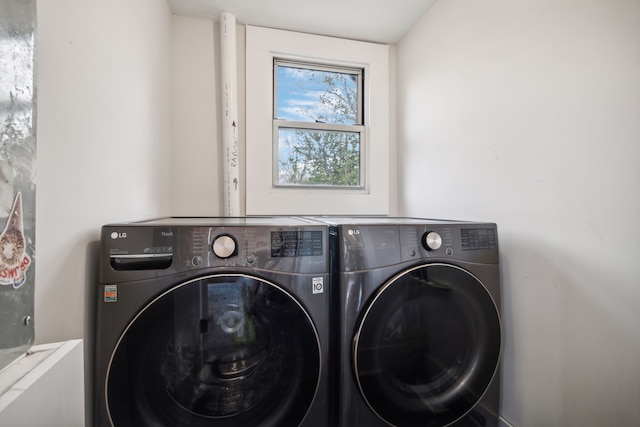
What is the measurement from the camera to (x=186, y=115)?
1649 millimetres

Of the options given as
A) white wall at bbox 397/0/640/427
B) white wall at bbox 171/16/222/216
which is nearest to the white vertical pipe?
white wall at bbox 171/16/222/216

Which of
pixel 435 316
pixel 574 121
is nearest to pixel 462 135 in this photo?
pixel 574 121

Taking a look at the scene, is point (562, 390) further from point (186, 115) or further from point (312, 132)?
point (186, 115)

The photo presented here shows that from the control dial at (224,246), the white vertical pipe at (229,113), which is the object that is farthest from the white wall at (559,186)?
the white vertical pipe at (229,113)

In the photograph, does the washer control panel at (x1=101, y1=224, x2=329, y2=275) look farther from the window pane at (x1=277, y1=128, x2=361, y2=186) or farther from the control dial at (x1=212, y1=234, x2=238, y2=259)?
the window pane at (x1=277, y1=128, x2=361, y2=186)

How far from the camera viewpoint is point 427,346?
2.94ft

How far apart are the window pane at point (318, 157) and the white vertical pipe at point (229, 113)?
0.31 m

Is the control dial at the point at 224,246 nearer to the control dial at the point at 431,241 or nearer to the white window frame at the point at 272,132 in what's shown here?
the control dial at the point at 431,241

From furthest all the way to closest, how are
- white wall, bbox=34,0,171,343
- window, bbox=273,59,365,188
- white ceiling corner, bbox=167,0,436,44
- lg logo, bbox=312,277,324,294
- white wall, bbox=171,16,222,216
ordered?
window, bbox=273,59,365,188, white wall, bbox=171,16,222,216, white ceiling corner, bbox=167,0,436,44, lg logo, bbox=312,277,324,294, white wall, bbox=34,0,171,343

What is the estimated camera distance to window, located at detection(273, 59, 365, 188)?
6.01 ft

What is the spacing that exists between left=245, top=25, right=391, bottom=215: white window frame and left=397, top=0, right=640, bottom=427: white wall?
2.02 feet

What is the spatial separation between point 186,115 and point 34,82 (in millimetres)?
1203

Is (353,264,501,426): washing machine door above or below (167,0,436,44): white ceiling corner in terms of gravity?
below

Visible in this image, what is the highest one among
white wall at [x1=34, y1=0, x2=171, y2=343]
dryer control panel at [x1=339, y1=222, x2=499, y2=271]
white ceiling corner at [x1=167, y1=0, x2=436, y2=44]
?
white ceiling corner at [x1=167, y1=0, x2=436, y2=44]
